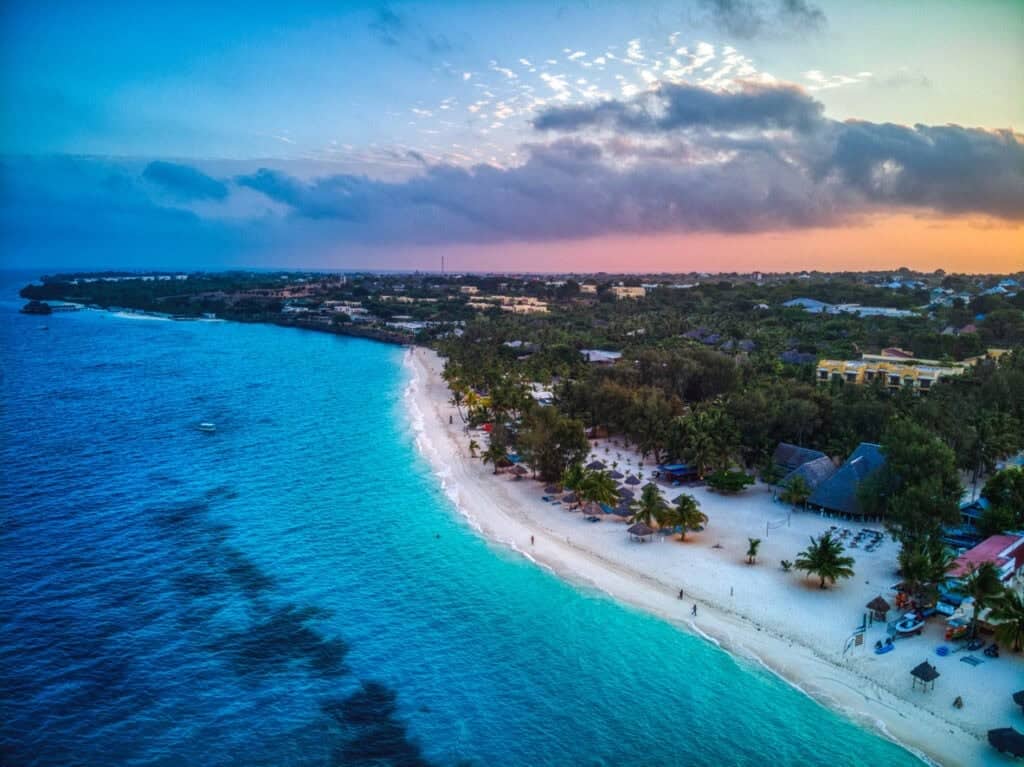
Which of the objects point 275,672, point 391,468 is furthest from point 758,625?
Answer: point 391,468

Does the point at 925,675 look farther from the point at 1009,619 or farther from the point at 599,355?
the point at 599,355

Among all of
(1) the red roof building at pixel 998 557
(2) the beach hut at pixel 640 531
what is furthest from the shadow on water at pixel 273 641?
(1) the red roof building at pixel 998 557

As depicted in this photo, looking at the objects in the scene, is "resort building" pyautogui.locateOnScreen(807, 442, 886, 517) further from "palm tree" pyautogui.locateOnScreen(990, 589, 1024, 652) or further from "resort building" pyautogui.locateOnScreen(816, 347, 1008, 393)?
"resort building" pyautogui.locateOnScreen(816, 347, 1008, 393)

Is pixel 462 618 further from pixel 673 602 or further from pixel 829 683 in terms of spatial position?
pixel 829 683

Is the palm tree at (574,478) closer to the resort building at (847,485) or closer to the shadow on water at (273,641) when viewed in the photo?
the resort building at (847,485)

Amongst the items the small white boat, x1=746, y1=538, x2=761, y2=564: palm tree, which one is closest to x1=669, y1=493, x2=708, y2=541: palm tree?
x1=746, y1=538, x2=761, y2=564: palm tree
